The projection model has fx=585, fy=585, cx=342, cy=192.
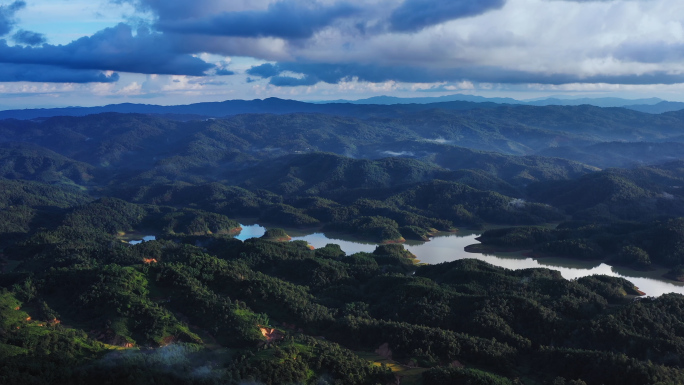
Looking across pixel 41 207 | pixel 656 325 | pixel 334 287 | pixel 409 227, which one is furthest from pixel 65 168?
pixel 656 325

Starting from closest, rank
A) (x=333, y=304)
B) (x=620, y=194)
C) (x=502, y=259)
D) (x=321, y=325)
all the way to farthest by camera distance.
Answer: (x=321, y=325), (x=333, y=304), (x=502, y=259), (x=620, y=194)

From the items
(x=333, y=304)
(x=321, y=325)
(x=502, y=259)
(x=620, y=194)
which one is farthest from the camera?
(x=620, y=194)

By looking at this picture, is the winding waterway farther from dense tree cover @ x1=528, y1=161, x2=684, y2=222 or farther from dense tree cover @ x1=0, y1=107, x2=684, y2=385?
dense tree cover @ x1=528, y1=161, x2=684, y2=222

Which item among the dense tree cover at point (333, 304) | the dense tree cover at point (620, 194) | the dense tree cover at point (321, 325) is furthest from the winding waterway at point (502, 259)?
the dense tree cover at point (620, 194)

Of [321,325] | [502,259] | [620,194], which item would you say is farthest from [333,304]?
[620,194]

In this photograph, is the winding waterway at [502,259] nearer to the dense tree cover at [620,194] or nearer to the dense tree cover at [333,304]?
the dense tree cover at [333,304]

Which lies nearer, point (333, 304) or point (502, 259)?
point (333, 304)

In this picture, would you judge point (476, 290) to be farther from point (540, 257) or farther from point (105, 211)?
point (105, 211)

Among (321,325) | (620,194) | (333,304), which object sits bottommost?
(333,304)

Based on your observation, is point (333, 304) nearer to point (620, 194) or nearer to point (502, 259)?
point (502, 259)
